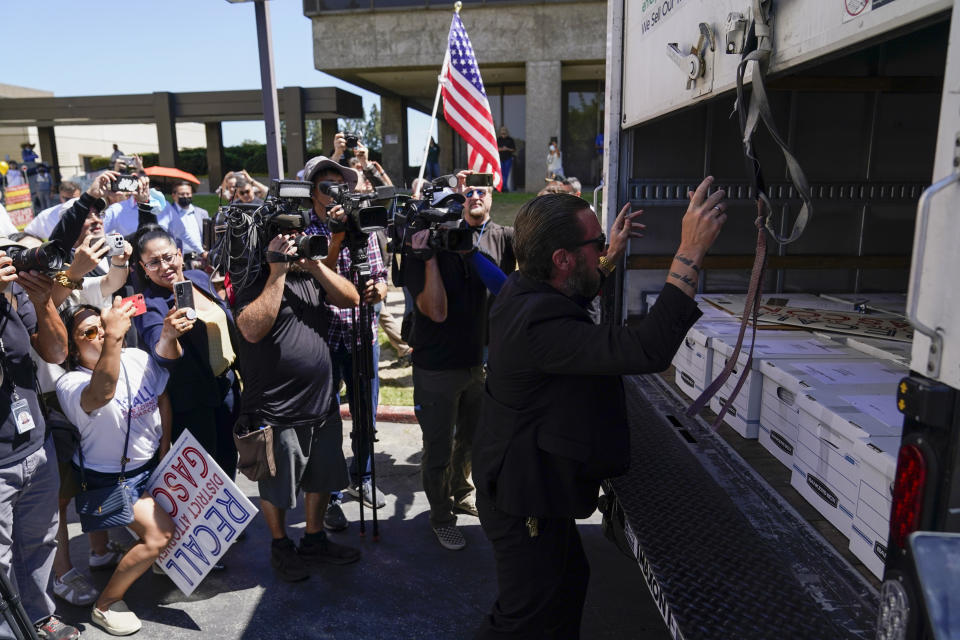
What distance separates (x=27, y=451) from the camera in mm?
2674

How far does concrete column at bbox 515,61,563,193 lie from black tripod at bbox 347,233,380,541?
48.6 feet

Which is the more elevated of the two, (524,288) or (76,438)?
(524,288)

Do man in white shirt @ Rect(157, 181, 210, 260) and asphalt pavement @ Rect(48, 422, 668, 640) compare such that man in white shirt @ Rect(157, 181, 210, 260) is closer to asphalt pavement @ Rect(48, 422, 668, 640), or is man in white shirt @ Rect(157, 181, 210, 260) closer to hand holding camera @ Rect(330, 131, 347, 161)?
hand holding camera @ Rect(330, 131, 347, 161)

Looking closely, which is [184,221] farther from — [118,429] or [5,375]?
[5,375]

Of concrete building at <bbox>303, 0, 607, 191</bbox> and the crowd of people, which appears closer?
the crowd of people

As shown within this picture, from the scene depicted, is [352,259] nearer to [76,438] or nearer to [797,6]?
[76,438]

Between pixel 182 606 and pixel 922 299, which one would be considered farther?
pixel 182 606

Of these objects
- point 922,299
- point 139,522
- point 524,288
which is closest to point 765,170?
point 524,288

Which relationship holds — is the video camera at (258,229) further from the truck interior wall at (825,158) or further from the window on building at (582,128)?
the window on building at (582,128)

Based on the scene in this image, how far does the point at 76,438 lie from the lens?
3057 millimetres

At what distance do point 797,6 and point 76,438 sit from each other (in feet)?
10.9

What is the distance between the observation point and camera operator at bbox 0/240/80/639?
2621mm

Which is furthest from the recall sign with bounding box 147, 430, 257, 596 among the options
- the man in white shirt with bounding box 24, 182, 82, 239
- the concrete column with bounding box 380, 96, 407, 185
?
the concrete column with bounding box 380, 96, 407, 185

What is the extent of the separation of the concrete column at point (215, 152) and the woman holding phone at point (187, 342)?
21674 mm
